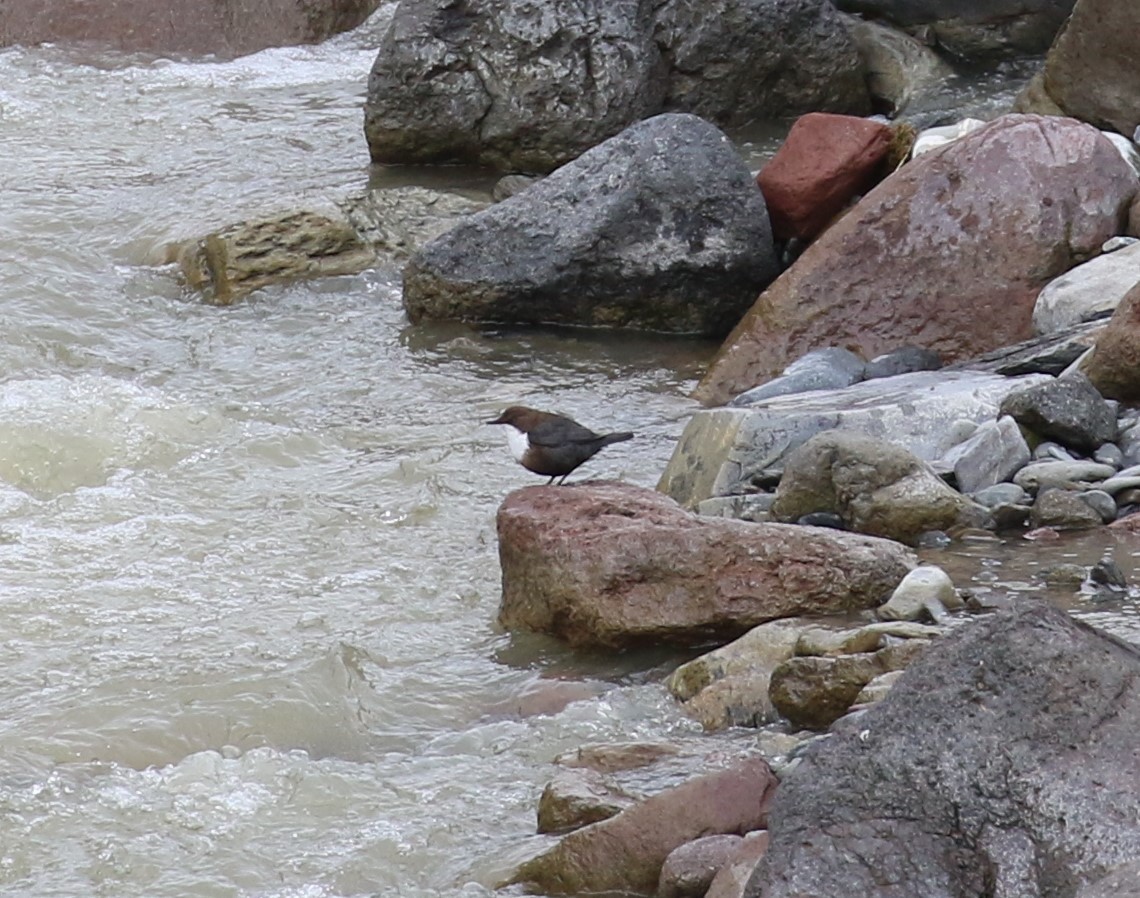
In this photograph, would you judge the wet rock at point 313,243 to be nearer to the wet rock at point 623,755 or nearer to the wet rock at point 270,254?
the wet rock at point 270,254

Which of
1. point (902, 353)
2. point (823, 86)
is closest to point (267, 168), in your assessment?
point (823, 86)

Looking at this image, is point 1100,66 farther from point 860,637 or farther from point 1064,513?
point 860,637

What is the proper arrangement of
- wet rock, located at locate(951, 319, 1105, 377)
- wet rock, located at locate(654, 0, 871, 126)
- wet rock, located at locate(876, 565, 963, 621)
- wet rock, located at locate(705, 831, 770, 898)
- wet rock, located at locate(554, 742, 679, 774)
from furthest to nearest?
wet rock, located at locate(654, 0, 871, 126), wet rock, located at locate(951, 319, 1105, 377), wet rock, located at locate(876, 565, 963, 621), wet rock, located at locate(554, 742, 679, 774), wet rock, located at locate(705, 831, 770, 898)

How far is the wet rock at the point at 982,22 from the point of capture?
37.4 ft

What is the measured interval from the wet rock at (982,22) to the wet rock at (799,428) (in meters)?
5.37

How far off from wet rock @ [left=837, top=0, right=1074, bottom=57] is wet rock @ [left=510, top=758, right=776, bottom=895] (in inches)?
333

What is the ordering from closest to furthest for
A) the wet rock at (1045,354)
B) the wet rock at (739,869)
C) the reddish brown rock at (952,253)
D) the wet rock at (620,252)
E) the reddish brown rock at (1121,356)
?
the wet rock at (739,869)
the reddish brown rock at (1121,356)
the wet rock at (1045,354)
the reddish brown rock at (952,253)
the wet rock at (620,252)

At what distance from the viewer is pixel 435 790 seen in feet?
15.3

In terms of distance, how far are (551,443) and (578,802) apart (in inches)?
99.8

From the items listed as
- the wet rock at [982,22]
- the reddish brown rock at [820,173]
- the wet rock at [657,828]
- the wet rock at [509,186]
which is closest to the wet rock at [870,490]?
the wet rock at [657,828]

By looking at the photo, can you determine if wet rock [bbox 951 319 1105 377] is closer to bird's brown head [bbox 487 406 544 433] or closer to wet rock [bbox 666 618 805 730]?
bird's brown head [bbox 487 406 544 433]

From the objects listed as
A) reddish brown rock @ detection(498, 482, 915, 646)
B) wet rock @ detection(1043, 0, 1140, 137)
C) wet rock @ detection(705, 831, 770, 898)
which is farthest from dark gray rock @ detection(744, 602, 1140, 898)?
wet rock @ detection(1043, 0, 1140, 137)

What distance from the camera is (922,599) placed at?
4992 mm

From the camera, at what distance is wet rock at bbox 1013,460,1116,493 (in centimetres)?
593
